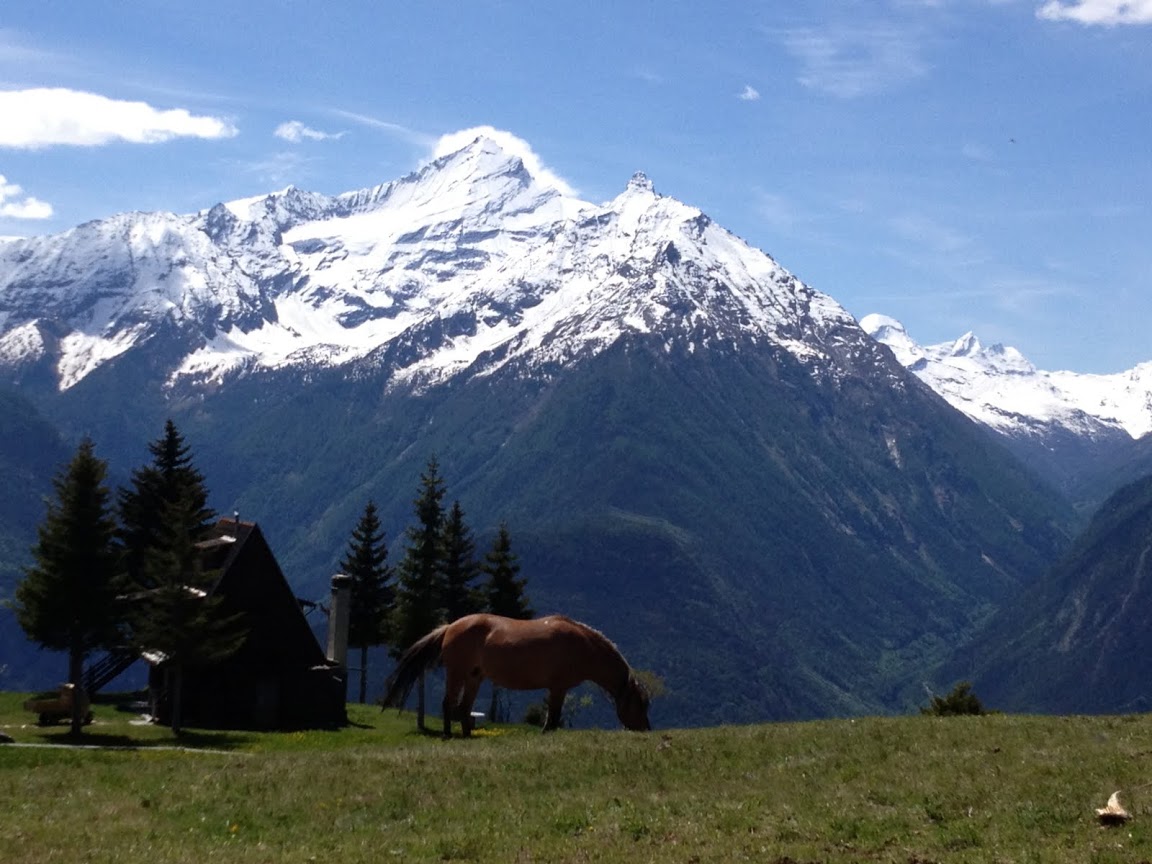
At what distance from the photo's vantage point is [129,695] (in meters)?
80.7

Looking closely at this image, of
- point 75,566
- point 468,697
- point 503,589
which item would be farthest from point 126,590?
point 468,697

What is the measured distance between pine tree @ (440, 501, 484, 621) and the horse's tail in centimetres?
4333

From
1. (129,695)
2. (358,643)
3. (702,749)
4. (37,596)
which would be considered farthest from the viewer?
(358,643)

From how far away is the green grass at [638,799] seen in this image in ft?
79.8

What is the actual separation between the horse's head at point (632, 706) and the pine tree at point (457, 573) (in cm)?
4435

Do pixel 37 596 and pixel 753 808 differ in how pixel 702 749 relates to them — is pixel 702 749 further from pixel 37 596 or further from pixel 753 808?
pixel 37 596

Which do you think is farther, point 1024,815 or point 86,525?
point 86,525

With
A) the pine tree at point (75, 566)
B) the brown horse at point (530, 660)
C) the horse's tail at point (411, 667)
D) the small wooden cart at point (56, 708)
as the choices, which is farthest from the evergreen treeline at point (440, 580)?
the brown horse at point (530, 660)

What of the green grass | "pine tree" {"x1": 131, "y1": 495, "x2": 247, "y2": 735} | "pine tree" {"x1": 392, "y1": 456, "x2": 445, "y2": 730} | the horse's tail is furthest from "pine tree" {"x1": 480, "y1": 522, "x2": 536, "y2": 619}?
the green grass

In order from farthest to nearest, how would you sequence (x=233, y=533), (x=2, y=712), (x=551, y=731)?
1. (x=233, y=533)
2. (x=2, y=712)
3. (x=551, y=731)

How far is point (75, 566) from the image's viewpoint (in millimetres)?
61250

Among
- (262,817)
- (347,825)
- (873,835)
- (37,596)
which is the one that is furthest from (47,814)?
(37,596)

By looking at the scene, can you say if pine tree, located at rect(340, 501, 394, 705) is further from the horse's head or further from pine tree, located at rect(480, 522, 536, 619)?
the horse's head

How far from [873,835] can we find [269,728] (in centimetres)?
4902
